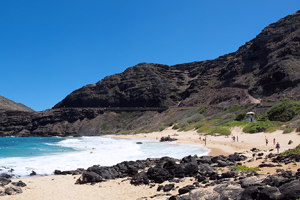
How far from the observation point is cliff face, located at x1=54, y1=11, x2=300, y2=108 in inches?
2495

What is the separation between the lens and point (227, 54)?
108375mm

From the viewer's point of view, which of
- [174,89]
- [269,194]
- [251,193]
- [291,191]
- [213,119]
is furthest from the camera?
[174,89]

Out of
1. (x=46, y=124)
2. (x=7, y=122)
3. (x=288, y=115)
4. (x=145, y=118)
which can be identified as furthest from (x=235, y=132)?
(x=7, y=122)

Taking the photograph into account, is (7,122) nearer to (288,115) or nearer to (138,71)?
(138,71)

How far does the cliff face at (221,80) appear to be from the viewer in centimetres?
6338

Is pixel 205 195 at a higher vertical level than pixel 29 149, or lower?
higher

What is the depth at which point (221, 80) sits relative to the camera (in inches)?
3265

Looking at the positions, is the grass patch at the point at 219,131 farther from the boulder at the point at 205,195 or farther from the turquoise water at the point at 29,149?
the boulder at the point at 205,195

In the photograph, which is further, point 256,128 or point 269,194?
point 256,128

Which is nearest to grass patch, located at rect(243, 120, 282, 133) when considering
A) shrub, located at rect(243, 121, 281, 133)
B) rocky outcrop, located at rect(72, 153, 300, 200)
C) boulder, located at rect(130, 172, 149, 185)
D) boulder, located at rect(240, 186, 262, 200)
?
shrub, located at rect(243, 121, 281, 133)

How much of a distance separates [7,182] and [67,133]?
88.2 m

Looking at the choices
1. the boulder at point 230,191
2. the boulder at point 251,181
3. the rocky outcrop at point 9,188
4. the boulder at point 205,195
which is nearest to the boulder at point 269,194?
Result: the boulder at point 230,191

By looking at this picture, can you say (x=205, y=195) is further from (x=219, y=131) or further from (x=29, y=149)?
(x=219, y=131)

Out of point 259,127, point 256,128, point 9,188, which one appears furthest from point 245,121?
point 9,188
